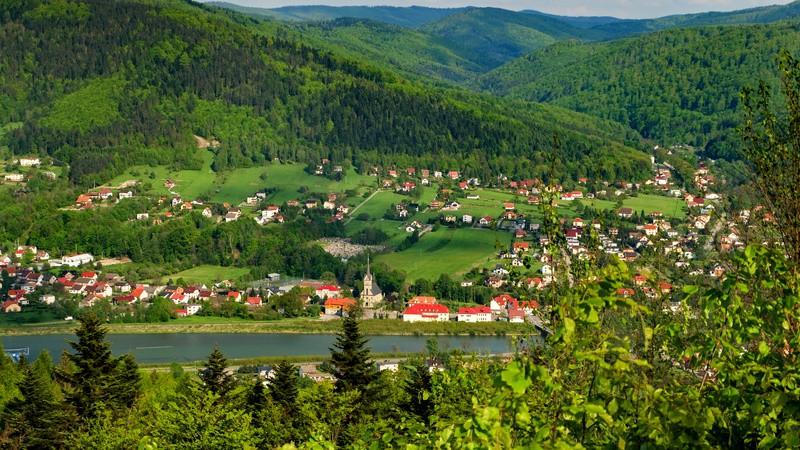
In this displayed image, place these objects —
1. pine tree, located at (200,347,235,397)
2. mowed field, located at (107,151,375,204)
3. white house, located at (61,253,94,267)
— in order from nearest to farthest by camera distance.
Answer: pine tree, located at (200,347,235,397) < white house, located at (61,253,94,267) < mowed field, located at (107,151,375,204)

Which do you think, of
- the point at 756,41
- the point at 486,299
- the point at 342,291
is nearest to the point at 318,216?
the point at 342,291

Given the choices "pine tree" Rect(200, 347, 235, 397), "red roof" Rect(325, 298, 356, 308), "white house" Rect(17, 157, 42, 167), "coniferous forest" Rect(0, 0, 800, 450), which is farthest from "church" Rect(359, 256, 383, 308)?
"white house" Rect(17, 157, 42, 167)

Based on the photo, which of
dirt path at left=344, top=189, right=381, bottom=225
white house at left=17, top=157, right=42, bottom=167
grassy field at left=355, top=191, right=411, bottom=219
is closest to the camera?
dirt path at left=344, top=189, right=381, bottom=225

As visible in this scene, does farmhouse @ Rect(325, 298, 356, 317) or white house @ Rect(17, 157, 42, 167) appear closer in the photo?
farmhouse @ Rect(325, 298, 356, 317)

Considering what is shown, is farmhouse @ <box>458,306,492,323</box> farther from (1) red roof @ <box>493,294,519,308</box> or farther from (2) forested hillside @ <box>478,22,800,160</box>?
(2) forested hillside @ <box>478,22,800,160</box>

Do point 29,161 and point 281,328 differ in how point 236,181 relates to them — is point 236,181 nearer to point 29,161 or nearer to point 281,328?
point 29,161

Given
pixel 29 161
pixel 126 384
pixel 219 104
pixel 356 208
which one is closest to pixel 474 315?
pixel 356 208

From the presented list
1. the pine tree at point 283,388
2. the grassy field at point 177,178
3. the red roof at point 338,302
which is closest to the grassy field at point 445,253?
the red roof at point 338,302

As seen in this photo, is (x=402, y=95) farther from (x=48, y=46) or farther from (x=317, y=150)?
(x=48, y=46)
